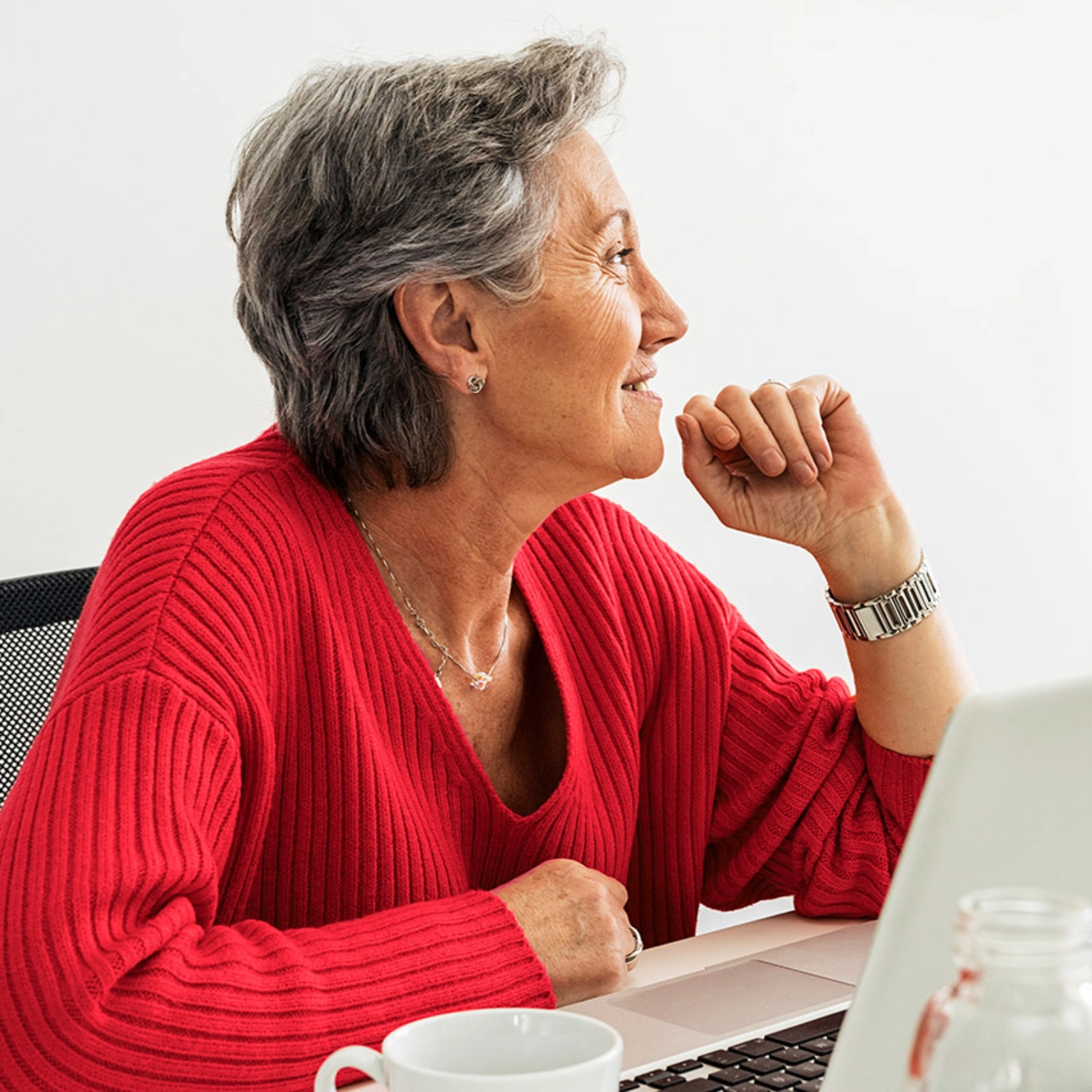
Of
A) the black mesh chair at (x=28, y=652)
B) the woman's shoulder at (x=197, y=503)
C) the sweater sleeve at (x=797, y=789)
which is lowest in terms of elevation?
the sweater sleeve at (x=797, y=789)

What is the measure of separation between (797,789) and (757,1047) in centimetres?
54

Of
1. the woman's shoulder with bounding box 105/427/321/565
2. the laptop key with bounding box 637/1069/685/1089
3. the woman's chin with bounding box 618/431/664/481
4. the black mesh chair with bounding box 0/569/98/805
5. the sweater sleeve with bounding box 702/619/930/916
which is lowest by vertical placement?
the sweater sleeve with bounding box 702/619/930/916

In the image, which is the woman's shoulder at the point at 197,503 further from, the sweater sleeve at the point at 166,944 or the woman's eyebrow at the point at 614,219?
the woman's eyebrow at the point at 614,219

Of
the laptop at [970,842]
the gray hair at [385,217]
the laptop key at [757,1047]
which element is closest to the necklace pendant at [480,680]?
the gray hair at [385,217]

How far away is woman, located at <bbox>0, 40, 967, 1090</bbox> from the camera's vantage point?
0.91 metres

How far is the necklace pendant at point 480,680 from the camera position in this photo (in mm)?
1308

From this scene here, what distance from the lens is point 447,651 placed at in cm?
129

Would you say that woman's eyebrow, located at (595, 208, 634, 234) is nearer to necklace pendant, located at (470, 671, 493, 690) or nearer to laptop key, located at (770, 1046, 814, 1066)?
necklace pendant, located at (470, 671, 493, 690)

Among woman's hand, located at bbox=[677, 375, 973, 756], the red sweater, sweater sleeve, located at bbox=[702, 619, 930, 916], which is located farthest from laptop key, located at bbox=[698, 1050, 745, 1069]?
woman's hand, located at bbox=[677, 375, 973, 756]

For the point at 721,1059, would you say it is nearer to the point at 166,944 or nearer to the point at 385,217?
the point at 166,944

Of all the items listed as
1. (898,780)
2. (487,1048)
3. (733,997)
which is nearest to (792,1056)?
(733,997)

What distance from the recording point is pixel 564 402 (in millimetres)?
1278

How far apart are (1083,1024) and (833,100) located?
102 inches

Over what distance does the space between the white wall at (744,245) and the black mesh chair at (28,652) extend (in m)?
0.60
